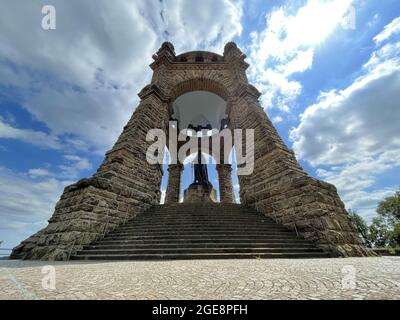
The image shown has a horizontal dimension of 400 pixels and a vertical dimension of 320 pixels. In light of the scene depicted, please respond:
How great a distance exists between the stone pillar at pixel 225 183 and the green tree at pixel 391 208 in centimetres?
2028

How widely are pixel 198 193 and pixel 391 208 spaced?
2464cm

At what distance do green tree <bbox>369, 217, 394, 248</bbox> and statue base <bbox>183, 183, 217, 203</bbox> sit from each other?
23.1 m

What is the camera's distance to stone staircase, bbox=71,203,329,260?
4.34 metres

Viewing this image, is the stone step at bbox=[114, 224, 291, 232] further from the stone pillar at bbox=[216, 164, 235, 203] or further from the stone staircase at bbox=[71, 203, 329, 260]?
the stone pillar at bbox=[216, 164, 235, 203]

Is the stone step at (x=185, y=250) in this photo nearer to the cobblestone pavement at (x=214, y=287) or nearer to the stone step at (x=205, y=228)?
the stone step at (x=205, y=228)

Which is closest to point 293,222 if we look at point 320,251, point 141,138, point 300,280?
point 320,251

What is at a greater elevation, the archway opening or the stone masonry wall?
the archway opening

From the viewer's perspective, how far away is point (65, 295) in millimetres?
1612

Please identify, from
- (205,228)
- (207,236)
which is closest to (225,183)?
(205,228)

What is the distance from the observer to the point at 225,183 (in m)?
16.9

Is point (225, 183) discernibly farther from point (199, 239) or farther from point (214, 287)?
point (214, 287)

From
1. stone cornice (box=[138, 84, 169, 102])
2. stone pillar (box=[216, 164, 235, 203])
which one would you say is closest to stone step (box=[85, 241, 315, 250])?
stone cornice (box=[138, 84, 169, 102])
